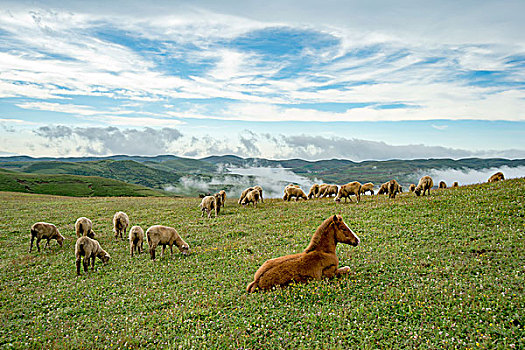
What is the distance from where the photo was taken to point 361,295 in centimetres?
977

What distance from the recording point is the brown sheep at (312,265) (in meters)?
10.9

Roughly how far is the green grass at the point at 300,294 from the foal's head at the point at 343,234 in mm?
1351

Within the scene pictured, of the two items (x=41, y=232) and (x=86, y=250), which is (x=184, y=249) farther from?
(x=41, y=232)

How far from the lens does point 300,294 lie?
10062 mm

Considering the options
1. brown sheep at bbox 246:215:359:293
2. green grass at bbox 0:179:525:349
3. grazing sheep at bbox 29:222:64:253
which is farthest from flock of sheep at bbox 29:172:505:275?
brown sheep at bbox 246:215:359:293

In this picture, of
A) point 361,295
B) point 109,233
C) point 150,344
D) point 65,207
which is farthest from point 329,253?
point 65,207

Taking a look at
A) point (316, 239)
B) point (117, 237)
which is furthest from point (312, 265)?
point (117, 237)

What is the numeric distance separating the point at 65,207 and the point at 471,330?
2078 inches

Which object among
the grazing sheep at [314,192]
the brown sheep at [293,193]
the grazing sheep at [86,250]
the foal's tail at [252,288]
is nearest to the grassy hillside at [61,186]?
the brown sheep at [293,193]

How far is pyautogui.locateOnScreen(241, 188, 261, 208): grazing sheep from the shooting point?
36.6 m

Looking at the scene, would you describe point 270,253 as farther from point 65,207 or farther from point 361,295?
point 65,207

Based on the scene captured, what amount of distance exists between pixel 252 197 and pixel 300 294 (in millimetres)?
26796

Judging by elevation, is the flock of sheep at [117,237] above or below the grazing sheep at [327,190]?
below

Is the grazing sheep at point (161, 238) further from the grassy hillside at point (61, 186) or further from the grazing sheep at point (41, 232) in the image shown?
the grassy hillside at point (61, 186)
